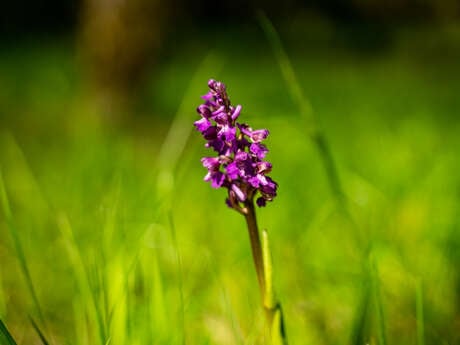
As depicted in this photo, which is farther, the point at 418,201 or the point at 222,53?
the point at 222,53

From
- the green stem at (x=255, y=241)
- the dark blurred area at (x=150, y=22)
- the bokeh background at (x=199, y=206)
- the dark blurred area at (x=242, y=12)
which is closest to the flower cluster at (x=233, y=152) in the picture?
the green stem at (x=255, y=241)

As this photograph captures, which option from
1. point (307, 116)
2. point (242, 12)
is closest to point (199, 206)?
point (307, 116)

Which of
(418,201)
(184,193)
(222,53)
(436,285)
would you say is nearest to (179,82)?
(222,53)

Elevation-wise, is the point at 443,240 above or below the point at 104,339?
above

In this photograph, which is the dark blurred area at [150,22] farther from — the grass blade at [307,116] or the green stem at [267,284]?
the green stem at [267,284]

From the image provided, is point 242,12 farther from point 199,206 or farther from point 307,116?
point 307,116

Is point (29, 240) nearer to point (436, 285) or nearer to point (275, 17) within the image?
point (436, 285)
